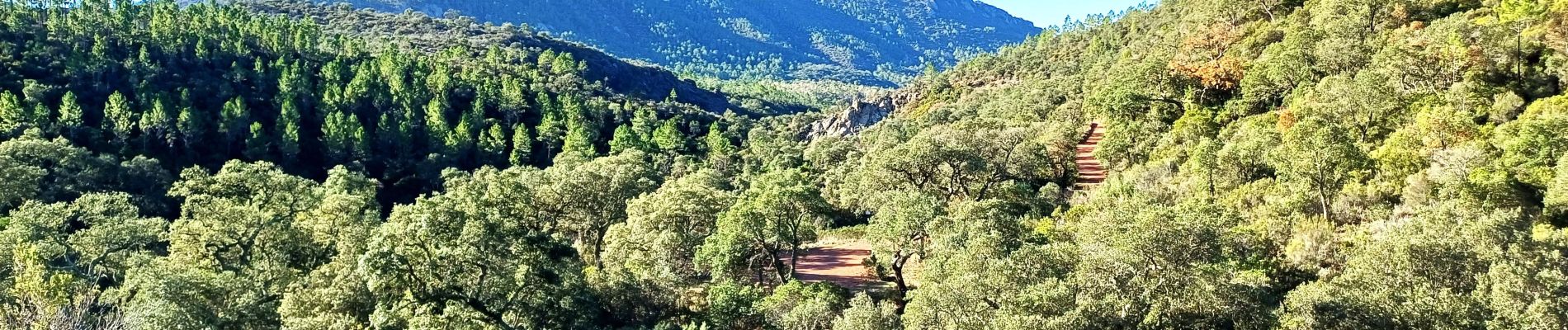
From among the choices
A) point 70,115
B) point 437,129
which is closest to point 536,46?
point 437,129

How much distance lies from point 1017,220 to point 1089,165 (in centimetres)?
2837

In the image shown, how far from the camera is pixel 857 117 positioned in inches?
4471

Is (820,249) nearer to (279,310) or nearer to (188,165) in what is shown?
(279,310)

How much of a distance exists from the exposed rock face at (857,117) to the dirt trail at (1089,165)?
40028 millimetres

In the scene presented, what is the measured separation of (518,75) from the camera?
128750 mm

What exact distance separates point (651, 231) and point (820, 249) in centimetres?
1273

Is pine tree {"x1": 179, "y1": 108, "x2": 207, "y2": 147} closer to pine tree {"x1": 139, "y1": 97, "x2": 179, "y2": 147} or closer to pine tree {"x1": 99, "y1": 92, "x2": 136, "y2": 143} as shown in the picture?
pine tree {"x1": 139, "y1": 97, "x2": 179, "y2": 147}

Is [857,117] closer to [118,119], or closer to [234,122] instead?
[234,122]

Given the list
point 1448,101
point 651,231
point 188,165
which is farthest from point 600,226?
point 188,165

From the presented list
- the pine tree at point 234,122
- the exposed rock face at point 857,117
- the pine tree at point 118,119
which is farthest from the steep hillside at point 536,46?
the pine tree at point 118,119

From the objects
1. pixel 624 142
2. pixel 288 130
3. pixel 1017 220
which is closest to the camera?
pixel 1017 220

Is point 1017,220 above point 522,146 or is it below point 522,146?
below

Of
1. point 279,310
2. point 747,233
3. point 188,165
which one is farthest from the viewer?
point 188,165

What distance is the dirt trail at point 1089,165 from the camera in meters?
48.2
